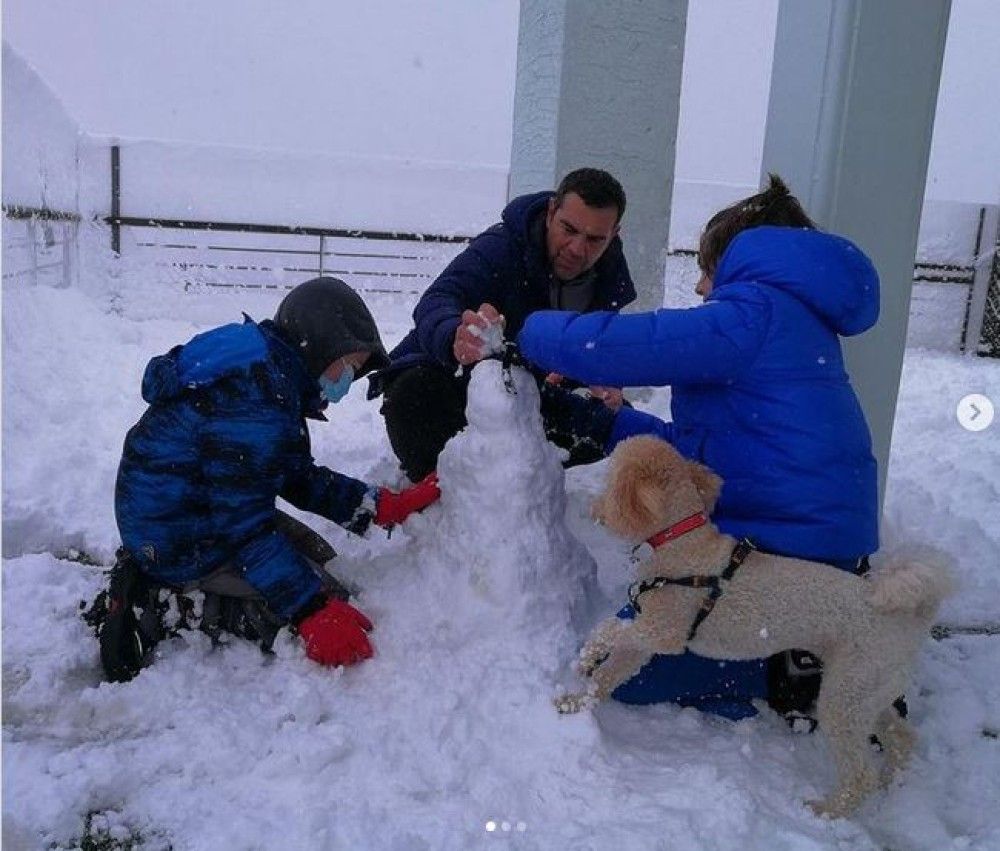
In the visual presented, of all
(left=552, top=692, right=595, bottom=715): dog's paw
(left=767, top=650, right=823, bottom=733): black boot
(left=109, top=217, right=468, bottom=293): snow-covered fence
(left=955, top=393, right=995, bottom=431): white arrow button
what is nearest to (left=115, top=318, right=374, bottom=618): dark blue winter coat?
(left=552, top=692, right=595, bottom=715): dog's paw

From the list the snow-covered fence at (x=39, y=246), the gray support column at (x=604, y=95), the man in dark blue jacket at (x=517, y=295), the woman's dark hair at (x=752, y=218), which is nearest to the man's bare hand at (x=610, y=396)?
the man in dark blue jacket at (x=517, y=295)

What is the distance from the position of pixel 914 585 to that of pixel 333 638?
1394 millimetres

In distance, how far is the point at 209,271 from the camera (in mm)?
11805

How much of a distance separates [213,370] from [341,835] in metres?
1.16

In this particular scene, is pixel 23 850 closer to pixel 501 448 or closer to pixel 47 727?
pixel 47 727

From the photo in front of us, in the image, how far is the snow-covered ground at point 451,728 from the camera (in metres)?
1.81

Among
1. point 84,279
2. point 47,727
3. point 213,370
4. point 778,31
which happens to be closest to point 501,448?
point 213,370

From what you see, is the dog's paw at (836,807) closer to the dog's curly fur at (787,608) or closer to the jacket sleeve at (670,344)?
the dog's curly fur at (787,608)

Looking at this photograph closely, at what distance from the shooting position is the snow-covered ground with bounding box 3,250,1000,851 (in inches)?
71.4

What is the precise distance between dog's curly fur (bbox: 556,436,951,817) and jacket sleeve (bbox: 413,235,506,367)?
1055 millimetres

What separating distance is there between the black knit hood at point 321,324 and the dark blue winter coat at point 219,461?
0.03 metres

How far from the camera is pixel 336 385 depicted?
2434 mm

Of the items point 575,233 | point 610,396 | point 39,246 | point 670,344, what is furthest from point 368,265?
point 670,344

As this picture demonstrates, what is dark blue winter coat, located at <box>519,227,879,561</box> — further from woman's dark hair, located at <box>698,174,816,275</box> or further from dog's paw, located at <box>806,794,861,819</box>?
dog's paw, located at <box>806,794,861,819</box>
